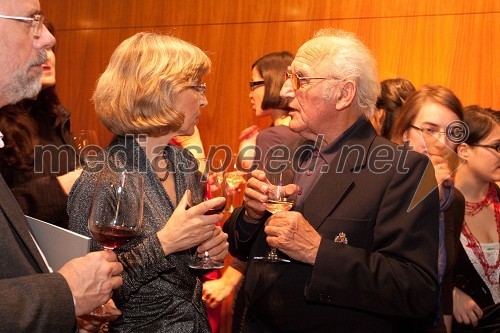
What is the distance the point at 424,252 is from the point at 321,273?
37 cm

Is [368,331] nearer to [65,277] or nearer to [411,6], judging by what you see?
[65,277]

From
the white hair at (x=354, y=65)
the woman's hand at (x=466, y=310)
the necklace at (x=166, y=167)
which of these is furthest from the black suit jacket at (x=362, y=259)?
the woman's hand at (x=466, y=310)

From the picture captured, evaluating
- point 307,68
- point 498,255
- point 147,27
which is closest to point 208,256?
point 307,68

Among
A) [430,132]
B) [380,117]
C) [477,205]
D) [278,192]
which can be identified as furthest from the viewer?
[380,117]

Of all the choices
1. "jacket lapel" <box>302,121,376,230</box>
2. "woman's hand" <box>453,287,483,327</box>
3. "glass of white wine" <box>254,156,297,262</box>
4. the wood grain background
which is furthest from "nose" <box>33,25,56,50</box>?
the wood grain background

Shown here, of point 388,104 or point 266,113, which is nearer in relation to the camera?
point 388,104

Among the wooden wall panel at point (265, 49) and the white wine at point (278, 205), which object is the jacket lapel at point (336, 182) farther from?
the wooden wall panel at point (265, 49)

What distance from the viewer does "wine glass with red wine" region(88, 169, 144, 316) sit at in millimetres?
1863

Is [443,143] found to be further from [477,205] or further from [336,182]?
[336,182]

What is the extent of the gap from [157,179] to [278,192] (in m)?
A: 0.45

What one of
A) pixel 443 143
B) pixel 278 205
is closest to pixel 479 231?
pixel 443 143

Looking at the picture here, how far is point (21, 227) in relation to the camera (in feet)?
5.84

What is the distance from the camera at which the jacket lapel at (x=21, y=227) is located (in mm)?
1763

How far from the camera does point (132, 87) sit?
249cm
